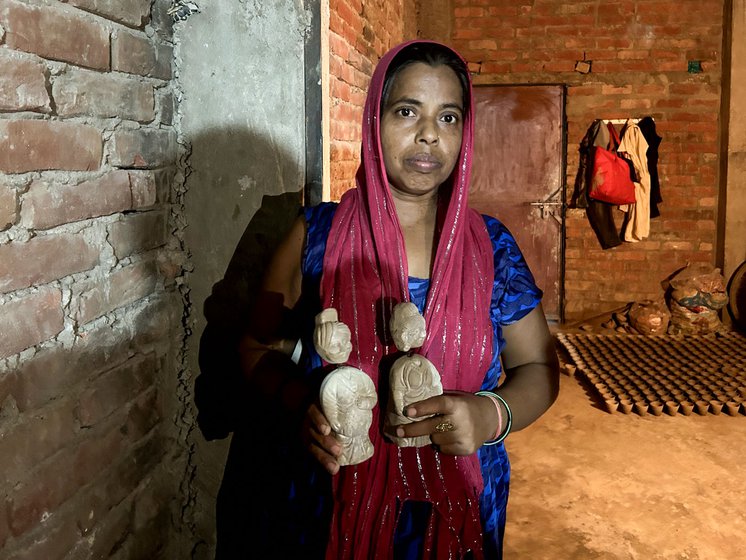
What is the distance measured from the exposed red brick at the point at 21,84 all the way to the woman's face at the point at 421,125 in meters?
0.72

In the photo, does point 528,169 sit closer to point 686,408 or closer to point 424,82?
point 686,408

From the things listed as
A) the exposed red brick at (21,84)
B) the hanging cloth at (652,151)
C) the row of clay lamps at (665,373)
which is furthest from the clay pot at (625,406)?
the exposed red brick at (21,84)

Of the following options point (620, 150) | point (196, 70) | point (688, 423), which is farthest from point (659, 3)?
point (196, 70)

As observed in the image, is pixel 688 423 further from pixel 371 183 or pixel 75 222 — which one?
pixel 75 222

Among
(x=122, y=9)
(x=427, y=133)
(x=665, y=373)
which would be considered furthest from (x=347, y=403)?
(x=665, y=373)

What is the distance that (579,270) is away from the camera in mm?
6625

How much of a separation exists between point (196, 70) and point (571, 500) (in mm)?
2747

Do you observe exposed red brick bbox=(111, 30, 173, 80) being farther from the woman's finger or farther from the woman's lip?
the woman's finger

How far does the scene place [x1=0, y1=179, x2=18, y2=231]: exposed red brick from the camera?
112cm

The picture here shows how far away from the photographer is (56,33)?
1247 millimetres

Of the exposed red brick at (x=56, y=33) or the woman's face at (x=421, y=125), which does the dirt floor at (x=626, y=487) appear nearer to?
the woman's face at (x=421, y=125)

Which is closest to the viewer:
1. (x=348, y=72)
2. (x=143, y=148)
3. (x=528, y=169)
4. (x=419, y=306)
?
(x=419, y=306)

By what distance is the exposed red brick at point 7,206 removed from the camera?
1.12 m

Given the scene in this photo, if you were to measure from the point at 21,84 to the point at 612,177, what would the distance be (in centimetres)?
587
